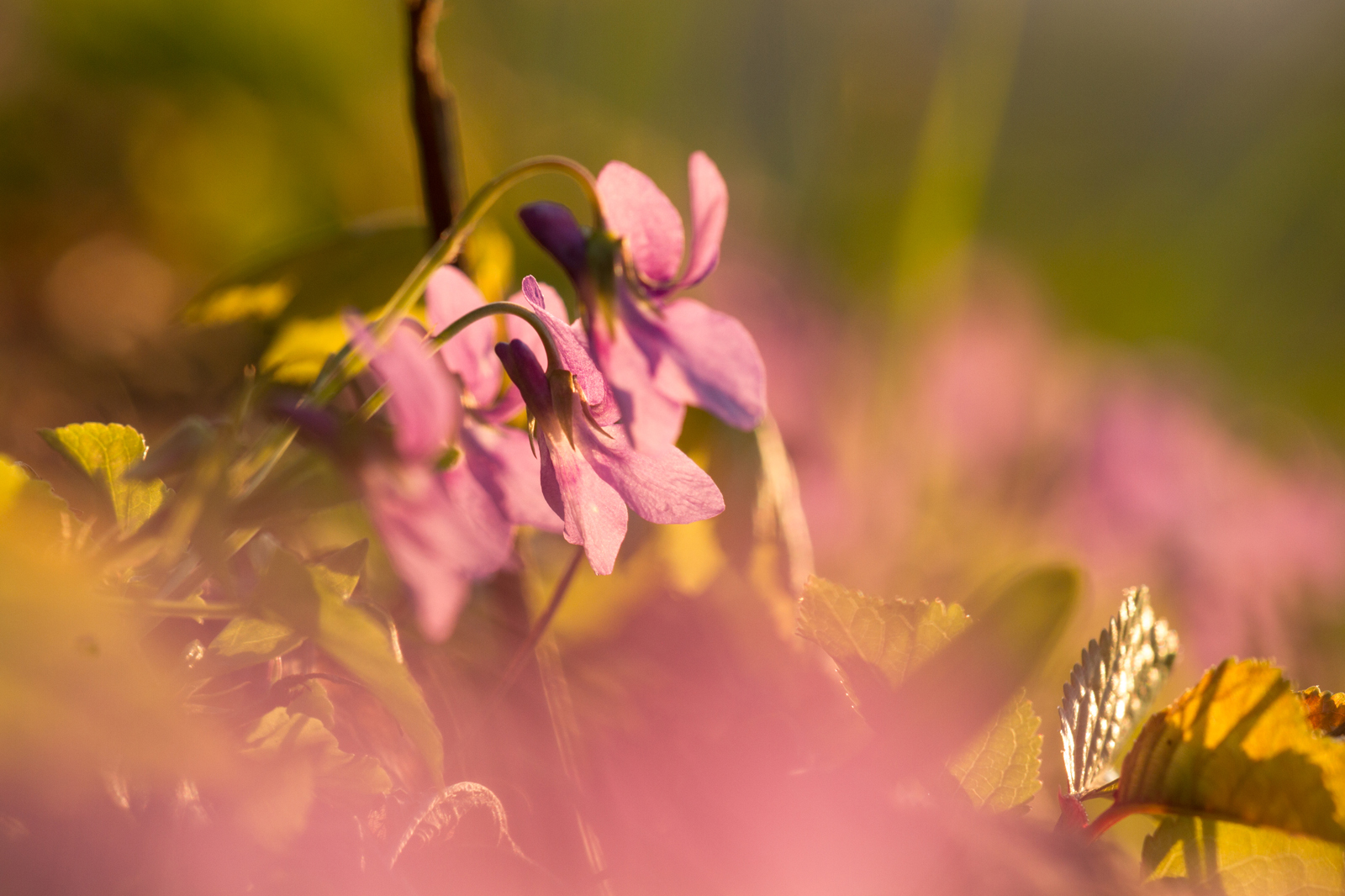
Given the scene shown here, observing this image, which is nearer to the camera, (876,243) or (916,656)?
(916,656)

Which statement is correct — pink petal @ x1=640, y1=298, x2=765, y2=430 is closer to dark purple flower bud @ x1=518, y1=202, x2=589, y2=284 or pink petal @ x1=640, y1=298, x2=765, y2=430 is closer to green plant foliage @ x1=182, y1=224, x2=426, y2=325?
dark purple flower bud @ x1=518, y1=202, x2=589, y2=284

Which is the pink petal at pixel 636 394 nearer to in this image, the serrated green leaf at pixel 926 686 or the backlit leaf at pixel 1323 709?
the serrated green leaf at pixel 926 686

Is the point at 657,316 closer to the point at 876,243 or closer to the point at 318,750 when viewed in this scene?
the point at 318,750

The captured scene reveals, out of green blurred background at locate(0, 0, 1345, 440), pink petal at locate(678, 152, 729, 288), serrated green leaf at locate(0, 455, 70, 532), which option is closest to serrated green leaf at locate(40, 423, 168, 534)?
serrated green leaf at locate(0, 455, 70, 532)

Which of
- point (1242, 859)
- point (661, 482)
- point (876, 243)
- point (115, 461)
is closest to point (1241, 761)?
point (1242, 859)

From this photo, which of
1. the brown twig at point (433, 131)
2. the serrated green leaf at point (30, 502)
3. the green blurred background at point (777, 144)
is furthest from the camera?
the green blurred background at point (777, 144)

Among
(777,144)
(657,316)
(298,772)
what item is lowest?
(298,772)

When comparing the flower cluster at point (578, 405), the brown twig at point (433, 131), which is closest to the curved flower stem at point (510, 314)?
the flower cluster at point (578, 405)
